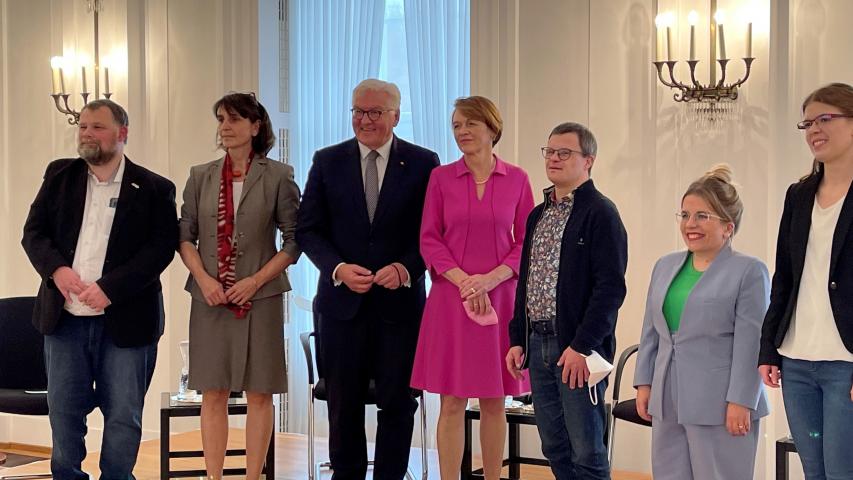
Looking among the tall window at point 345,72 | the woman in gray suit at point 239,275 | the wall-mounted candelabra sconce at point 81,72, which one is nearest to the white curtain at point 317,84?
the tall window at point 345,72

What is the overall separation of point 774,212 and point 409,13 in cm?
252

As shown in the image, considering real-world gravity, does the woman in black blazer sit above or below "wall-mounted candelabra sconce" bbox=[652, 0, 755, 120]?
below

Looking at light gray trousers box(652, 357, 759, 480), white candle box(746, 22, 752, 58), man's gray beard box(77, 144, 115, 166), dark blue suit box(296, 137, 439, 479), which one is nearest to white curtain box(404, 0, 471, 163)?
white candle box(746, 22, 752, 58)

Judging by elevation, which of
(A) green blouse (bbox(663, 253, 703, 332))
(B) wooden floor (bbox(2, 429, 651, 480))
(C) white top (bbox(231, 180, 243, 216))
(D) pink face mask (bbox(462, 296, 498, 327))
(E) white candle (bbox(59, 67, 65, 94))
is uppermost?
(E) white candle (bbox(59, 67, 65, 94))

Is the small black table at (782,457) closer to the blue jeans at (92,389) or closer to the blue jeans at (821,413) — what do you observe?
the blue jeans at (821,413)

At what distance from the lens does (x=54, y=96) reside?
6621mm

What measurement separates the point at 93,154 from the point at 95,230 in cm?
31

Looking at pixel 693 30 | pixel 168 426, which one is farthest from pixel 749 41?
pixel 168 426

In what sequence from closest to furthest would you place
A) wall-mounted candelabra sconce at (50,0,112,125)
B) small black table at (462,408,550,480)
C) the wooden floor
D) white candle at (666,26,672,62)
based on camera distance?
small black table at (462,408,550,480), white candle at (666,26,672,62), the wooden floor, wall-mounted candelabra sconce at (50,0,112,125)

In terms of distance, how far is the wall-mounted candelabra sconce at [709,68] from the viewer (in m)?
4.71

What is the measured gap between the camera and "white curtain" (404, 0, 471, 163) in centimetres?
581

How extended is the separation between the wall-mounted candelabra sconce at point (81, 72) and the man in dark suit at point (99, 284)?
2.57 meters

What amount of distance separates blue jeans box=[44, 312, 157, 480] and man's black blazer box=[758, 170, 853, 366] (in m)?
2.47

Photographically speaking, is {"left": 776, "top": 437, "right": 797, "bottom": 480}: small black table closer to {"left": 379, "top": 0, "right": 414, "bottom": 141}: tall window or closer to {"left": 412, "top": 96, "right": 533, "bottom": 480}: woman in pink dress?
{"left": 412, "top": 96, "right": 533, "bottom": 480}: woman in pink dress
